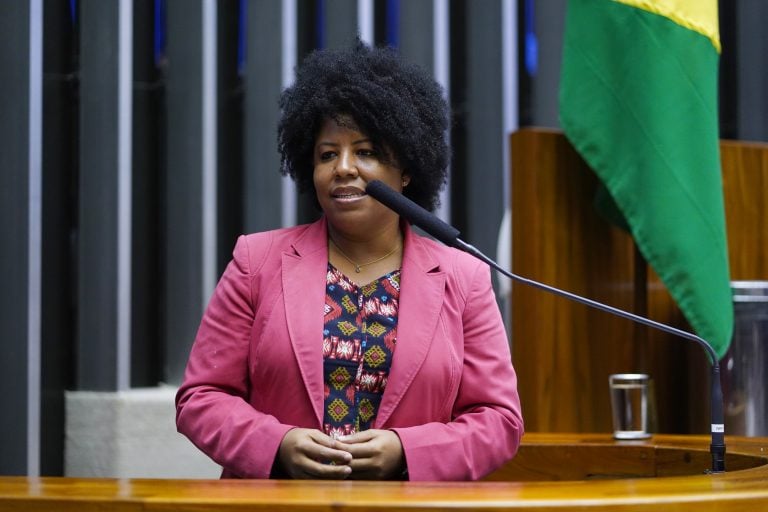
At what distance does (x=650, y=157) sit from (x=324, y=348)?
1.34m

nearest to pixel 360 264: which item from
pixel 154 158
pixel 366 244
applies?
pixel 366 244

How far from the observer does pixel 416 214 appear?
1.53 m

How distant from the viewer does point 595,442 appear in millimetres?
2178

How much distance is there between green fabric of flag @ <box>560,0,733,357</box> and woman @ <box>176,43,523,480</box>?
0.99 metres

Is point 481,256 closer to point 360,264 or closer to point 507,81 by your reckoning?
point 360,264

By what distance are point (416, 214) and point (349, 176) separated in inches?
10.3

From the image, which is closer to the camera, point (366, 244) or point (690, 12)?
point (366, 244)

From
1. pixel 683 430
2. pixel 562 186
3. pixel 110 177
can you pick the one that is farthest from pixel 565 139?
pixel 110 177

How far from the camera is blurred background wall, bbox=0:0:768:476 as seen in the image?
3.18 m

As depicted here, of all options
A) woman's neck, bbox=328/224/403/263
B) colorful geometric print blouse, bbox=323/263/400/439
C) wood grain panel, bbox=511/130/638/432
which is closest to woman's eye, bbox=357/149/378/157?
woman's neck, bbox=328/224/403/263

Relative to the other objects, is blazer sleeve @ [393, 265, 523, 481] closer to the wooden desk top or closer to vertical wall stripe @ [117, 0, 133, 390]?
the wooden desk top

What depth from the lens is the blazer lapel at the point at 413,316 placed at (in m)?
1.70

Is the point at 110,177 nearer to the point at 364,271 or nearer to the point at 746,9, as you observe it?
the point at 364,271

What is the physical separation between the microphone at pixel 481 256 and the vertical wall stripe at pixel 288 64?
187cm
